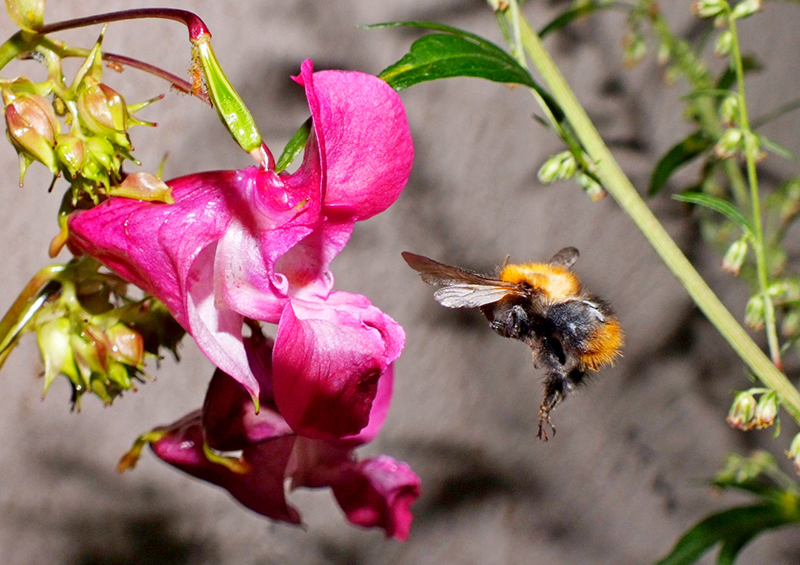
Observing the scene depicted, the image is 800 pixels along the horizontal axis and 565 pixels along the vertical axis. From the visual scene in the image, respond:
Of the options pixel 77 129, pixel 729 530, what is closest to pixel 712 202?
pixel 729 530

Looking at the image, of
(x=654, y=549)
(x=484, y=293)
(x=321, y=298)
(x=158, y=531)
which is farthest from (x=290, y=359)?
(x=654, y=549)

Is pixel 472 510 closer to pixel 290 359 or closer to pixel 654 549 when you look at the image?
pixel 654 549

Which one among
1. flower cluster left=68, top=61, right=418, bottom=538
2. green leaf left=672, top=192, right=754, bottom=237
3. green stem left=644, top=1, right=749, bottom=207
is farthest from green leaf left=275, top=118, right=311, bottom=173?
green stem left=644, top=1, right=749, bottom=207

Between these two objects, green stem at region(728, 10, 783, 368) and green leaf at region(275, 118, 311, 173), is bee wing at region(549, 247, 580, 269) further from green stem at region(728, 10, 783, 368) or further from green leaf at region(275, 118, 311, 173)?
green leaf at region(275, 118, 311, 173)

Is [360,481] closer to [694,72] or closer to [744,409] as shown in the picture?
[744,409]

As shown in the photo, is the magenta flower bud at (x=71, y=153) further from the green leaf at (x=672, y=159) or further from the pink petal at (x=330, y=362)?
the green leaf at (x=672, y=159)

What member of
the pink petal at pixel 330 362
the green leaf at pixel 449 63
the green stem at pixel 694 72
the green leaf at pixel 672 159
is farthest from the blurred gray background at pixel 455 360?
the pink petal at pixel 330 362
